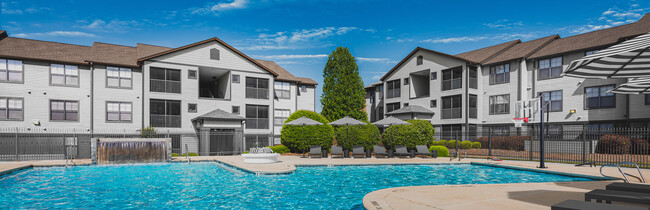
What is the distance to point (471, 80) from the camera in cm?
3341

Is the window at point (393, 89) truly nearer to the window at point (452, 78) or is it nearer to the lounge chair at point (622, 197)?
the window at point (452, 78)

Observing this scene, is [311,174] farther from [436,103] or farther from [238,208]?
[436,103]

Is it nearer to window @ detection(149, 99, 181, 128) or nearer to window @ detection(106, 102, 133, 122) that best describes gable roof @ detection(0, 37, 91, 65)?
window @ detection(106, 102, 133, 122)

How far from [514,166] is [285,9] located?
78.1 feet

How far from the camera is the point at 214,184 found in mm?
12648

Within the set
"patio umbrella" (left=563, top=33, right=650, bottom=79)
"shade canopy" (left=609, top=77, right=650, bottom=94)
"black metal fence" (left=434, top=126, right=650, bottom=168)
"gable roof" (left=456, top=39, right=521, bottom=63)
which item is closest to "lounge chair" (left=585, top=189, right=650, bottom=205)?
"patio umbrella" (left=563, top=33, right=650, bottom=79)

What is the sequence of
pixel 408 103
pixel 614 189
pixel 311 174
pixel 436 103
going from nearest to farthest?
pixel 614 189 → pixel 311 174 → pixel 436 103 → pixel 408 103

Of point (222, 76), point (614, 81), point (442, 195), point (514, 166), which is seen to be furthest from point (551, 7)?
point (222, 76)

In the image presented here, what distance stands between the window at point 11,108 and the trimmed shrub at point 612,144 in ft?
117

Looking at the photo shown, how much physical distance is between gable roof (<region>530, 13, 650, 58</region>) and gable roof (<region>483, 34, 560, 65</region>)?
0.44 m

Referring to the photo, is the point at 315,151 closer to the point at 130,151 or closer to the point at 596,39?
the point at 130,151

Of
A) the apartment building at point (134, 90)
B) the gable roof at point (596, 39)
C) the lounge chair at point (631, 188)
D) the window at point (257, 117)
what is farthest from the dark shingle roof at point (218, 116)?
the lounge chair at point (631, 188)

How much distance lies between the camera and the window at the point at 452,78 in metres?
33.8

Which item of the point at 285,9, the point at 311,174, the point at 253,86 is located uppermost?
the point at 285,9
